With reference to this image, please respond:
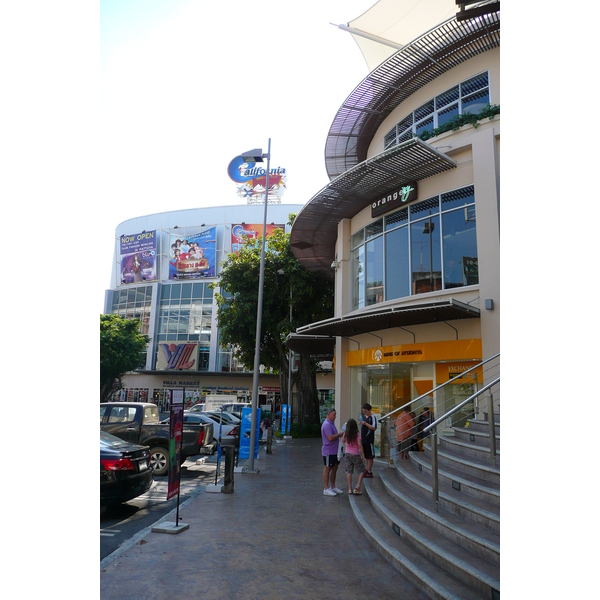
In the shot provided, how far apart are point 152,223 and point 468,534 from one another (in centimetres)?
5988

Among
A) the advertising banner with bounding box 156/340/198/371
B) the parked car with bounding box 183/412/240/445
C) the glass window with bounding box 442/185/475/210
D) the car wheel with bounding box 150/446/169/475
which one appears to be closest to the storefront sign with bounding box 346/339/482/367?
the glass window with bounding box 442/185/475/210

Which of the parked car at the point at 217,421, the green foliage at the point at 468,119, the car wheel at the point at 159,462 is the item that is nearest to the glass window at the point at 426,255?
the green foliage at the point at 468,119

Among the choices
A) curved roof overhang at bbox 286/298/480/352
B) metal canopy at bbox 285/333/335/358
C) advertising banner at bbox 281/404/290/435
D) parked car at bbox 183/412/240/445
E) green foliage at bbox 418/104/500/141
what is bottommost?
advertising banner at bbox 281/404/290/435

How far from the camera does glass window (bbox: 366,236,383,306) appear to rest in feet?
53.5

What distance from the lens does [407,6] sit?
66.0 feet

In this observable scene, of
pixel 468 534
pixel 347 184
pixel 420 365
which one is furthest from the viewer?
pixel 347 184

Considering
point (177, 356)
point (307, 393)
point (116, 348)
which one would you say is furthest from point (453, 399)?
point (177, 356)

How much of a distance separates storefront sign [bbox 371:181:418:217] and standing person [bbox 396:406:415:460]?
6928 millimetres

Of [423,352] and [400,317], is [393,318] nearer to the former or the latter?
[400,317]

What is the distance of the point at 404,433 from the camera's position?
10.9 metres

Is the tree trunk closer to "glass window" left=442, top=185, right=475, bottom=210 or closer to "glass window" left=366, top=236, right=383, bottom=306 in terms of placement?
"glass window" left=366, top=236, right=383, bottom=306
